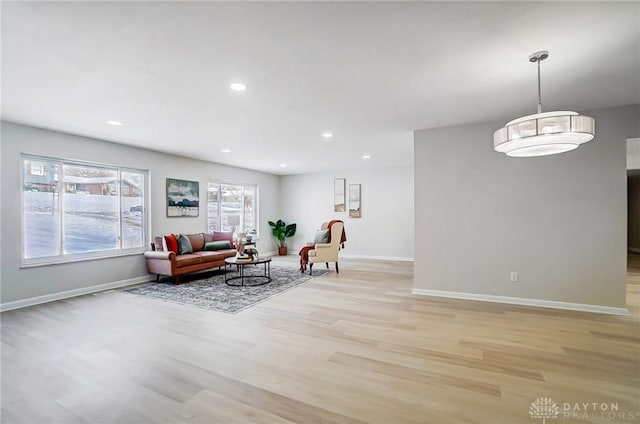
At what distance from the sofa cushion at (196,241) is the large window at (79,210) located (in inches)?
35.6

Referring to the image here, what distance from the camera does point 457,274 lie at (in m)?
4.33

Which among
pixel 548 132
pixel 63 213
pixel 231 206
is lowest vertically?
pixel 63 213

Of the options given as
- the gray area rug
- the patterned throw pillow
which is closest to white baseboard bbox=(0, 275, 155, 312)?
the gray area rug

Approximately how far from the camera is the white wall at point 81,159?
3.98 meters

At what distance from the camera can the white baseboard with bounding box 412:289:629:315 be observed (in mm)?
3611

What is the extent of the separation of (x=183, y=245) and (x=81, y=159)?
7.40 feet

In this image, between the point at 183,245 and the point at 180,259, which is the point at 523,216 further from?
the point at 183,245

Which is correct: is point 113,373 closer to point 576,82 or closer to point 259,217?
point 576,82

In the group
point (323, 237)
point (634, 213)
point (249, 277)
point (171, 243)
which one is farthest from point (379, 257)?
point (634, 213)

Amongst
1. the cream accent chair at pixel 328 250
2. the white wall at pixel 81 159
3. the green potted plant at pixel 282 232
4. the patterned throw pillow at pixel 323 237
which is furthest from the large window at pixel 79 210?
the green potted plant at pixel 282 232

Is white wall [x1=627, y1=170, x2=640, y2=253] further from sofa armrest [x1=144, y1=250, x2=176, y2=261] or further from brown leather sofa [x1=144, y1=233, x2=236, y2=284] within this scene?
sofa armrest [x1=144, y1=250, x2=176, y2=261]

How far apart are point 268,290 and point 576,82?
15.7 feet

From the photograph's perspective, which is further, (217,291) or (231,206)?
(231,206)

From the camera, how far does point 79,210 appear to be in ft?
15.9
